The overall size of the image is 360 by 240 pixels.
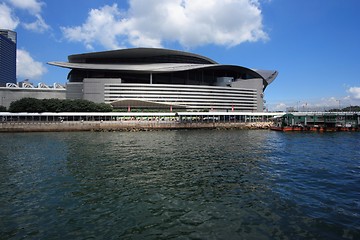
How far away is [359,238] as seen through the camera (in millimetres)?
8078

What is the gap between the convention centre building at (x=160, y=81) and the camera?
334ft

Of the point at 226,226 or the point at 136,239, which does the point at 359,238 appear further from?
the point at 136,239

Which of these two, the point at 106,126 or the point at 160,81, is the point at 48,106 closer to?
the point at 106,126

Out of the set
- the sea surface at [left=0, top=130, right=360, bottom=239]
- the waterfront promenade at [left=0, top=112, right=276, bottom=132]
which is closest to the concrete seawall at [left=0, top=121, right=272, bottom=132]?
the waterfront promenade at [left=0, top=112, right=276, bottom=132]

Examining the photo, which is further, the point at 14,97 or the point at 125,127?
the point at 14,97

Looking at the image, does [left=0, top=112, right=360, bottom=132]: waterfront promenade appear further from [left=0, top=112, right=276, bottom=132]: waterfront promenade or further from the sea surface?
the sea surface

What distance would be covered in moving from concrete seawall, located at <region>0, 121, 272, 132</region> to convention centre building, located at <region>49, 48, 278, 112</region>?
1233 inches

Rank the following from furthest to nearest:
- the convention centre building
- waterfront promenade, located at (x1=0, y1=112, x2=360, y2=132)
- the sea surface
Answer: the convention centre building < waterfront promenade, located at (x1=0, y1=112, x2=360, y2=132) < the sea surface

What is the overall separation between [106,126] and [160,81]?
56138mm

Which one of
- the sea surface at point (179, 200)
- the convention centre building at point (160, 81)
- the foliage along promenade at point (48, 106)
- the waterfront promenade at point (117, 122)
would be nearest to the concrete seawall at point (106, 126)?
the waterfront promenade at point (117, 122)

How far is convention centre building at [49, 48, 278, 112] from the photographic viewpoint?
102 meters

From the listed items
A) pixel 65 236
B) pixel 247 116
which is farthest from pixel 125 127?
pixel 65 236

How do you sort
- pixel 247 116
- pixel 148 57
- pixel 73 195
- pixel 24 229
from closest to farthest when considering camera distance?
pixel 24 229
pixel 73 195
pixel 247 116
pixel 148 57

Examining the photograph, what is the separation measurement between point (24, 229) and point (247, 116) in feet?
286
